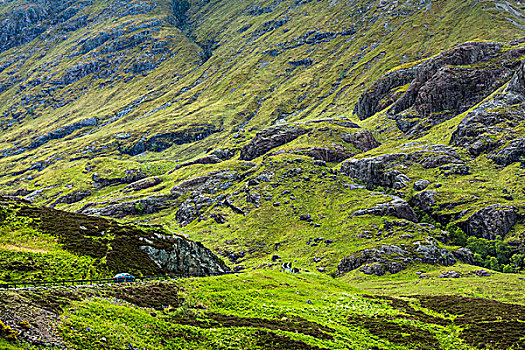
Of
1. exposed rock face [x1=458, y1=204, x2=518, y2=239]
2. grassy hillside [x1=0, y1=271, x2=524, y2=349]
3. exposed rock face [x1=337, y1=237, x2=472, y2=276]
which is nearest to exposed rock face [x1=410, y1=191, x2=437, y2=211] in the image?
exposed rock face [x1=458, y1=204, x2=518, y2=239]

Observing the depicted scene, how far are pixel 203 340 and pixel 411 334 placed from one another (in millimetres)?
33062

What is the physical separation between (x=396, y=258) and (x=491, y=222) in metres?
57.4

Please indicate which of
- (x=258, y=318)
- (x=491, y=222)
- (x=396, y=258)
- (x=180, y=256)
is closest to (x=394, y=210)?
(x=491, y=222)

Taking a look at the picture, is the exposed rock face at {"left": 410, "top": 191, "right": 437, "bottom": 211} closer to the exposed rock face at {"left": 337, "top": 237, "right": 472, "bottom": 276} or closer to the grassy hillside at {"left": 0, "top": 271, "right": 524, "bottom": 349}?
the exposed rock face at {"left": 337, "top": 237, "right": 472, "bottom": 276}

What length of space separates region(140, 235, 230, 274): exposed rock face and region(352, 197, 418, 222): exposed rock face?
124 m

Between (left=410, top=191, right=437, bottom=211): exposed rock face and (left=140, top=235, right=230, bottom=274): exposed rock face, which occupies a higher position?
(left=140, top=235, right=230, bottom=274): exposed rock face

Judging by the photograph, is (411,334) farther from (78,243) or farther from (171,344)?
(78,243)

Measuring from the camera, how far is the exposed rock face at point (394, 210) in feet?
591

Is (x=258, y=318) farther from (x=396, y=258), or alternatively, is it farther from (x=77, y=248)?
(x=396, y=258)

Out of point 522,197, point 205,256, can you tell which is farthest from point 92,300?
point 522,197

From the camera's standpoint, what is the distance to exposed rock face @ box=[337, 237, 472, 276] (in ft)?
451

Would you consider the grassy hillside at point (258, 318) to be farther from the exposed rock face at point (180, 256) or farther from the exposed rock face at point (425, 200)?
the exposed rock face at point (425, 200)

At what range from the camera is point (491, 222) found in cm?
15850

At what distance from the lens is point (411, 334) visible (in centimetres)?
4844
